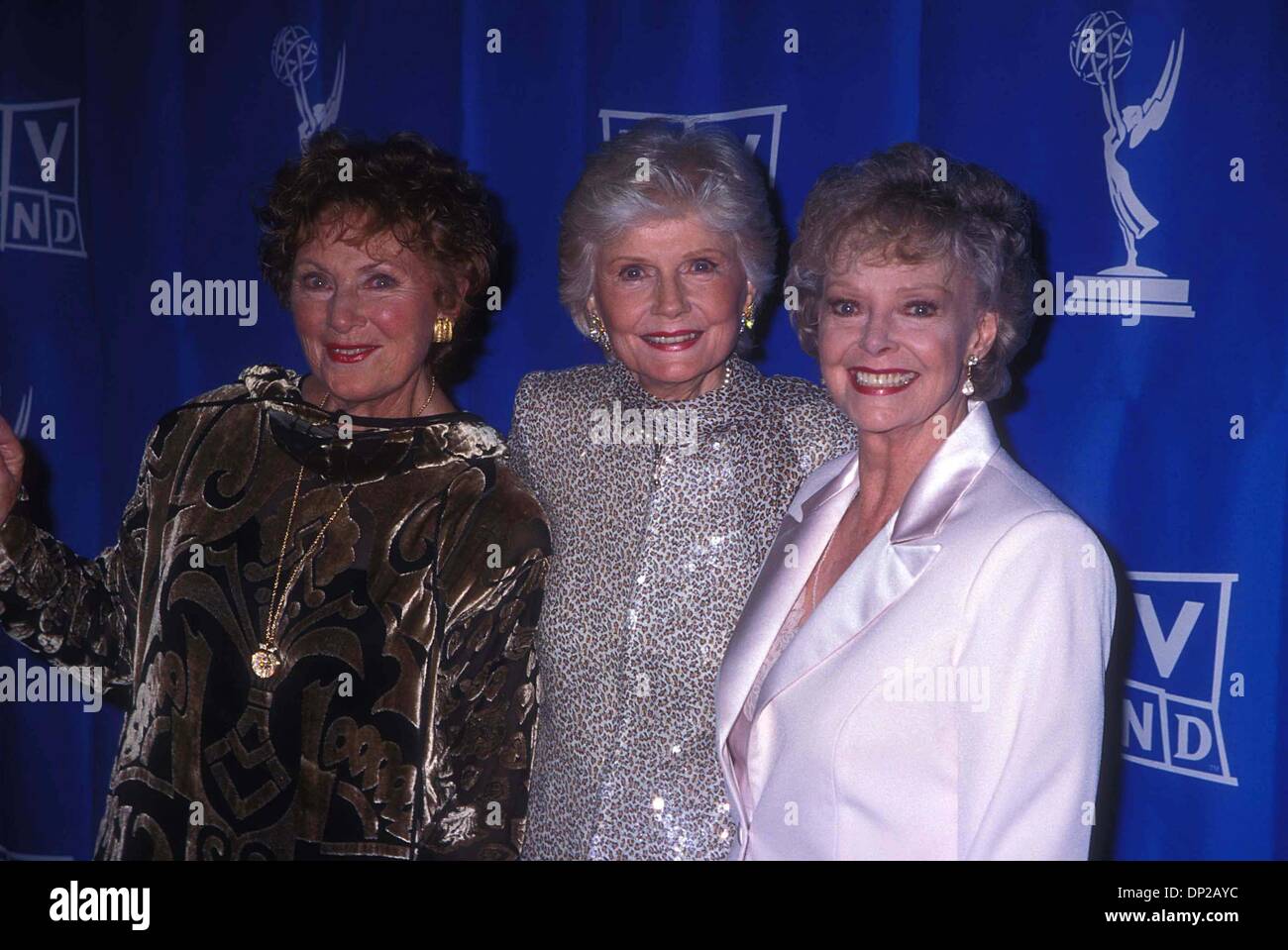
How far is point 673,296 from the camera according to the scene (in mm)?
1541

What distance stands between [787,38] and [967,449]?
35.1 inches

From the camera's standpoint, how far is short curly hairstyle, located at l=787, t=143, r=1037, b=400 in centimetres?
139

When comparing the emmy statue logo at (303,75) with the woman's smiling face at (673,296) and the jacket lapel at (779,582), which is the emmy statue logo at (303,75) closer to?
the woman's smiling face at (673,296)

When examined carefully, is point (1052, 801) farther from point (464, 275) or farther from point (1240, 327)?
point (464, 275)

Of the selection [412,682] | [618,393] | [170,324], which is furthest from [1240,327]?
[170,324]

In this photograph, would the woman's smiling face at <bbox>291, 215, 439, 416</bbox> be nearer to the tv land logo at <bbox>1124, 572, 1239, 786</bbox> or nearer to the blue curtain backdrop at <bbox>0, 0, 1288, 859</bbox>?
the blue curtain backdrop at <bbox>0, 0, 1288, 859</bbox>

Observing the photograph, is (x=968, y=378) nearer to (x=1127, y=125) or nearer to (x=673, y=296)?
(x=673, y=296)

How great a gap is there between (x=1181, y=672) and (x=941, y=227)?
3.01ft

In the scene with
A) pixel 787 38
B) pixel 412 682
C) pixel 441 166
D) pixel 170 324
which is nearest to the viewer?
pixel 412 682

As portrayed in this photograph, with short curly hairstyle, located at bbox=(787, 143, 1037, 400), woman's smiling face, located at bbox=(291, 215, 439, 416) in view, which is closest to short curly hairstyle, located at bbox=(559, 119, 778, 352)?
short curly hairstyle, located at bbox=(787, 143, 1037, 400)

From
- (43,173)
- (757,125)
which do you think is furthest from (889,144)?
(43,173)

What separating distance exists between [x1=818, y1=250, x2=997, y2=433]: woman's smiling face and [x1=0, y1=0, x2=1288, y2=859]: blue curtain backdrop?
0.53m

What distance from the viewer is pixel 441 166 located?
1.65 m

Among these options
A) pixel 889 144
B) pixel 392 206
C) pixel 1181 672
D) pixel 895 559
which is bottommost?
pixel 1181 672
